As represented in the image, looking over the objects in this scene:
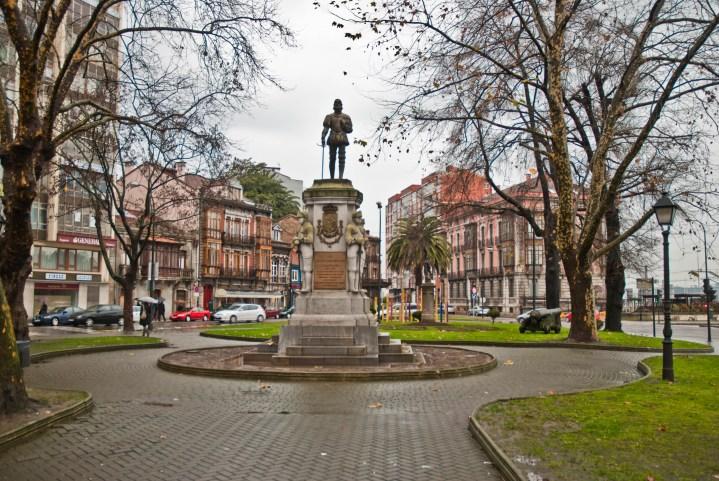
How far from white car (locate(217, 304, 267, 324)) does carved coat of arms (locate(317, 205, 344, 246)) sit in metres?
32.5

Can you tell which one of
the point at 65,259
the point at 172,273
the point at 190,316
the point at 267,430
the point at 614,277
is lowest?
the point at 190,316

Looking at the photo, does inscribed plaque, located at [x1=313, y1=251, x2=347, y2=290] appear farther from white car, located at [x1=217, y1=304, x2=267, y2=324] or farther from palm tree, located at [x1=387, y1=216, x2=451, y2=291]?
white car, located at [x1=217, y1=304, x2=267, y2=324]

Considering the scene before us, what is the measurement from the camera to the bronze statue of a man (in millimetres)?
16609

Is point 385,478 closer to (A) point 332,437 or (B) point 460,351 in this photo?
(A) point 332,437

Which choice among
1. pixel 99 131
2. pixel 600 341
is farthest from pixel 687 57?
pixel 99 131

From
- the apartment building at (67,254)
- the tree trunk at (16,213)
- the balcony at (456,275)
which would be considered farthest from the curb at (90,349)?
the balcony at (456,275)

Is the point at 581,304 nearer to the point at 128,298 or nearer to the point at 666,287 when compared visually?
the point at 666,287

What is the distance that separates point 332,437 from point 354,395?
3.19 meters

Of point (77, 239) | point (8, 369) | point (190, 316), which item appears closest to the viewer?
point (8, 369)

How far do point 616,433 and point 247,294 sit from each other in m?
63.6

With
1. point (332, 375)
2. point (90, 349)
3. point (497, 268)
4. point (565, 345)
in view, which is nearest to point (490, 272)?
point (497, 268)

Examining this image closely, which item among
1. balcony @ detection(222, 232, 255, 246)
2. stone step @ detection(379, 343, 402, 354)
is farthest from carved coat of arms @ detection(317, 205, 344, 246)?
balcony @ detection(222, 232, 255, 246)

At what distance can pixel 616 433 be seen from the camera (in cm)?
725

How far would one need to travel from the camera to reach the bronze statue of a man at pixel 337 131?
1661 cm
